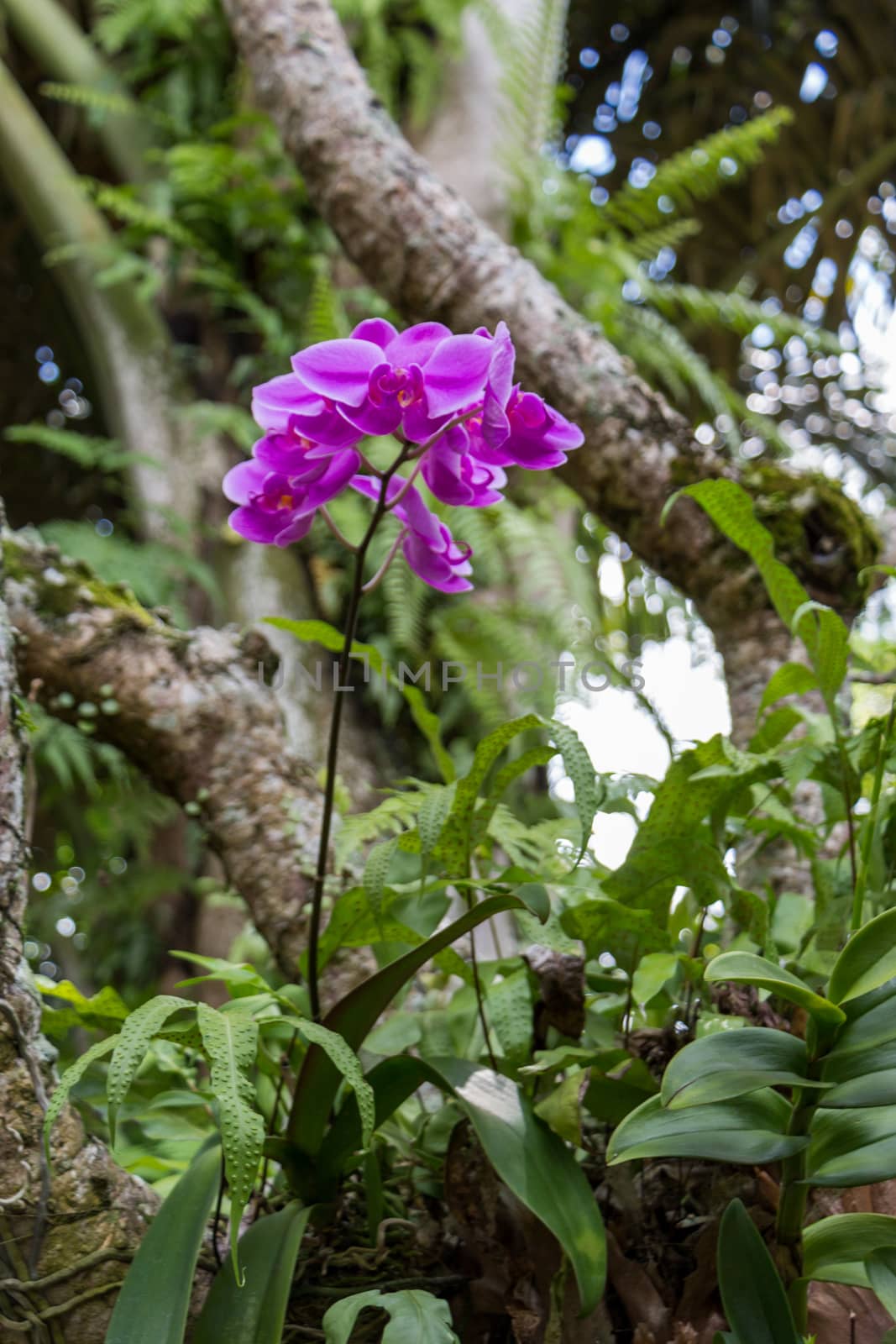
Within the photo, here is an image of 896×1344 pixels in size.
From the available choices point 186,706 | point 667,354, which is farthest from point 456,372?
point 667,354

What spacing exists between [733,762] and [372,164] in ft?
2.98

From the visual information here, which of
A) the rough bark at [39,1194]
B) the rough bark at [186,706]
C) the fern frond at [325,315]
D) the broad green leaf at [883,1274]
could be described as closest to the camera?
the broad green leaf at [883,1274]

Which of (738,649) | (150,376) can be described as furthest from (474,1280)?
(150,376)

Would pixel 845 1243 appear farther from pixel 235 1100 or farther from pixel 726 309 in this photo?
pixel 726 309

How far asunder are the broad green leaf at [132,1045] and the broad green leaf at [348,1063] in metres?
0.07

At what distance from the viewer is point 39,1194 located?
58 cm

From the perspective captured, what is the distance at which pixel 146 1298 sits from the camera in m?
0.54

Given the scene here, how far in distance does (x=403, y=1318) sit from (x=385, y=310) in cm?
185

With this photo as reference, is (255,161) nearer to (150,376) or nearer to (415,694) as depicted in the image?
(150,376)

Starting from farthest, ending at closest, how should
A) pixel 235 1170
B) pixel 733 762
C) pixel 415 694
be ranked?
pixel 415 694 < pixel 733 762 < pixel 235 1170

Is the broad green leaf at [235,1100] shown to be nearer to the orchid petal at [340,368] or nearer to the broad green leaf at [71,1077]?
the broad green leaf at [71,1077]

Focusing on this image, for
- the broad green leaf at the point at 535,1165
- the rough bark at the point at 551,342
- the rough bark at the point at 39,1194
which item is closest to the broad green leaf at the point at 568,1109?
the broad green leaf at the point at 535,1165

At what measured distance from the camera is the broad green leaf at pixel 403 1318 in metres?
0.53

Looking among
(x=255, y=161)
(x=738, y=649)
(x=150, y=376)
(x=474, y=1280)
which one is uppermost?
(x=255, y=161)
